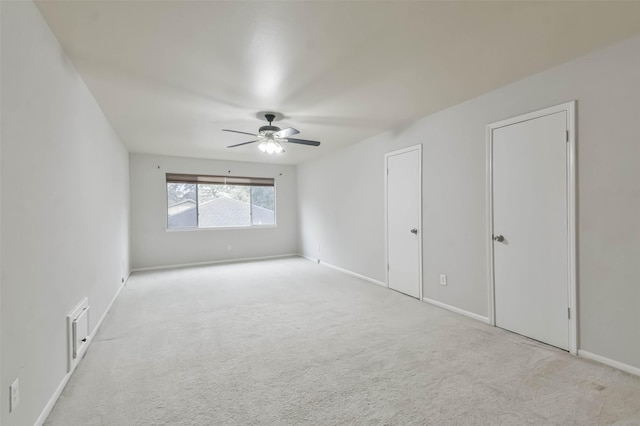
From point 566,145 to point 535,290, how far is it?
4.19 ft

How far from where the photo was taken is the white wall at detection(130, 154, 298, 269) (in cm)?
575

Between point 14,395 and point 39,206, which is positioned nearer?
point 14,395

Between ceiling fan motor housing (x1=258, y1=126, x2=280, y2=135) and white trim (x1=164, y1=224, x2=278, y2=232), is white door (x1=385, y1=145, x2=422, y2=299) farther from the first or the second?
white trim (x1=164, y1=224, x2=278, y2=232)

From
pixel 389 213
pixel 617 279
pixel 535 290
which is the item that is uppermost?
pixel 389 213

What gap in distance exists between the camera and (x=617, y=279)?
2123 mm

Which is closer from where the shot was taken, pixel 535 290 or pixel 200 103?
pixel 535 290

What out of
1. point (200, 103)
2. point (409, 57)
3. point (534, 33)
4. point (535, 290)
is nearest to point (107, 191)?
point (200, 103)

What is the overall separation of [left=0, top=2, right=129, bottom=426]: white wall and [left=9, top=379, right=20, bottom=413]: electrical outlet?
0.09 ft

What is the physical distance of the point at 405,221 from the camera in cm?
402

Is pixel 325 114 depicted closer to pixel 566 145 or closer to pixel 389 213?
pixel 389 213

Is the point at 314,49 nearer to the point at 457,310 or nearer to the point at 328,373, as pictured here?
the point at 328,373

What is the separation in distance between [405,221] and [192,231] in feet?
14.7

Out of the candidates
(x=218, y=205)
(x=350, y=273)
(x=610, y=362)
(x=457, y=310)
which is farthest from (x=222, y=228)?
(x=610, y=362)

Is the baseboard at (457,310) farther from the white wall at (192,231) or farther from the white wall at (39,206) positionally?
the white wall at (192,231)
